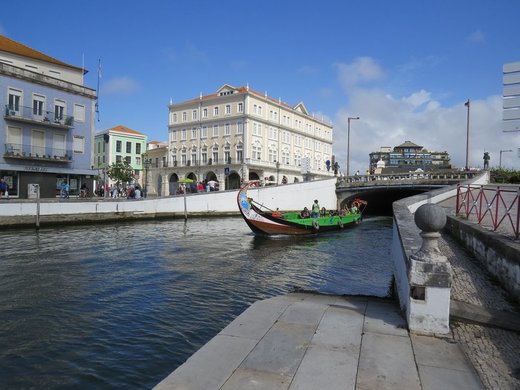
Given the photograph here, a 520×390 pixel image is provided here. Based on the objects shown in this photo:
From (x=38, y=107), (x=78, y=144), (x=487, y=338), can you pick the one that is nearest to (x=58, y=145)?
(x=78, y=144)

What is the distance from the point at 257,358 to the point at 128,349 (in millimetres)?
2762

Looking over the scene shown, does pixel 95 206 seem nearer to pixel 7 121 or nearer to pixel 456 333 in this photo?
pixel 7 121

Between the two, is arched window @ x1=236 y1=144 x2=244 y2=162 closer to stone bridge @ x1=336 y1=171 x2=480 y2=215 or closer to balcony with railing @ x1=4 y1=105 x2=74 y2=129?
stone bridge @ x1=336 y1=171 x2=480 y2=215

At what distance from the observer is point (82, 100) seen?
119 feet

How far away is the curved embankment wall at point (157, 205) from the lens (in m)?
22.3

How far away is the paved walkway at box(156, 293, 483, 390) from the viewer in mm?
3617

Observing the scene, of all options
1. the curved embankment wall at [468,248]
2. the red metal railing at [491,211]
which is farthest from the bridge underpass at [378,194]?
the curved embankment wall at [468,248]

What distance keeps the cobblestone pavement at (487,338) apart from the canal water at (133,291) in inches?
116

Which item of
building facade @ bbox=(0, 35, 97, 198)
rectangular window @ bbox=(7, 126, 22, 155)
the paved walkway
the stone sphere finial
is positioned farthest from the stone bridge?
the paved walkway

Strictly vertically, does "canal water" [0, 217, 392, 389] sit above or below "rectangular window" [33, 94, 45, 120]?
below

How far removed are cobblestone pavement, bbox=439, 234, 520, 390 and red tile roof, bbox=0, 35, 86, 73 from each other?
38.8 meters

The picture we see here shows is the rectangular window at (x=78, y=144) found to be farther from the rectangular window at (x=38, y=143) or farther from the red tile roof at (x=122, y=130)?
the red tile roof at (x=122, y=130)

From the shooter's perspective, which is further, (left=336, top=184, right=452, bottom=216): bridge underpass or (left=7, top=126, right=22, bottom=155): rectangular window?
(left=336, top=184, right=452, bottom=216): bridge underpass

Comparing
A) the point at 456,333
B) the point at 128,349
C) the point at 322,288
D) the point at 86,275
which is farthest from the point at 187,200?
the point at 456,333
